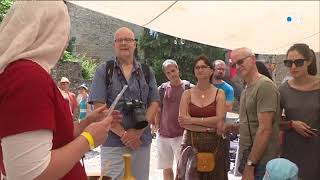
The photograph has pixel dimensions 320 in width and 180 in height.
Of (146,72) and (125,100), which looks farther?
(146,72)

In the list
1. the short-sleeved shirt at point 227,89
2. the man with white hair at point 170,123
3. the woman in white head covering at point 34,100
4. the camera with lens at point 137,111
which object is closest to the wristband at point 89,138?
the woman in white head covering at point 34,100

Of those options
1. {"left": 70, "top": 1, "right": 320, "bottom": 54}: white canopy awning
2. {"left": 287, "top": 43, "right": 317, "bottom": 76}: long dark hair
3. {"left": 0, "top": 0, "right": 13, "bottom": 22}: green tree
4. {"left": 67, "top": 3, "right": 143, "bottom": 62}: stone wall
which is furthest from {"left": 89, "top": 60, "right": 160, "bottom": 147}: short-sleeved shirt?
{"left": 67, "top": 3, "right": 143, "bottom": 62}: stone wall

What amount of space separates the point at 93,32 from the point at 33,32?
23.0m

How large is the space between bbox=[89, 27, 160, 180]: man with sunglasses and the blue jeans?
3.16 feet

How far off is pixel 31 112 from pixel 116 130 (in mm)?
2003

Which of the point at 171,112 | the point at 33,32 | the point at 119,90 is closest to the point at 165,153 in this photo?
the point at 171,112

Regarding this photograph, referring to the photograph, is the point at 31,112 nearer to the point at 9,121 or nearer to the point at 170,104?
the point at 9,121

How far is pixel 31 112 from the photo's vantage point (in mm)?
1198

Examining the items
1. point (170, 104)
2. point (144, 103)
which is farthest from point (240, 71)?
point (170, 104)

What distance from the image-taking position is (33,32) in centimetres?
128

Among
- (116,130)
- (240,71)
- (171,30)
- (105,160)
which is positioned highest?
(171,30)

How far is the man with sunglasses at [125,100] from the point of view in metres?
3.21

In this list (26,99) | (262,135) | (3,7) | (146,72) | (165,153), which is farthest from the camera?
(3,7)

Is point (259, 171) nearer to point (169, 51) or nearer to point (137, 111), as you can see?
point (137, 111)
